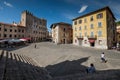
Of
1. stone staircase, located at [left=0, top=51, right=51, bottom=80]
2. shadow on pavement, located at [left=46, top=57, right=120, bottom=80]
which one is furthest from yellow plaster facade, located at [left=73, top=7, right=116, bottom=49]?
stone staircase, located at [left=0, top=51, right=51, bottom=80]

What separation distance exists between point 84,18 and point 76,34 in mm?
7603

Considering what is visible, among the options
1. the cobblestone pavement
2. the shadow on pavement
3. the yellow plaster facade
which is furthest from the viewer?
the yellow plaster facade

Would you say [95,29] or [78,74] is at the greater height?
[95,29]

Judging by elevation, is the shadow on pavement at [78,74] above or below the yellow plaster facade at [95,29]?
below

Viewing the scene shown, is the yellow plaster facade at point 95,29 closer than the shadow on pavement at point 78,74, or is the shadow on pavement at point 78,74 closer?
the shadow on pavement at point 78,74

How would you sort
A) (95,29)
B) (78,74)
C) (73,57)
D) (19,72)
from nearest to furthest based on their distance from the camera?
(78,74) → (19,72) → (73,57) → (95,29)

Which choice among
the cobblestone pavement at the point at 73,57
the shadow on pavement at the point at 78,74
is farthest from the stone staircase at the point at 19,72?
the cobblestone pavement at the point at 73,57

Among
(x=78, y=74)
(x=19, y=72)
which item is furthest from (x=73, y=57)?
(x=19, y=72)

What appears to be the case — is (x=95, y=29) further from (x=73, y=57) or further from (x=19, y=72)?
(x=19, y=72)

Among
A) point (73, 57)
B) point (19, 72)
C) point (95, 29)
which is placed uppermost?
point (95, 29)

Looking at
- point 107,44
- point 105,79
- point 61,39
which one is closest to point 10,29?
point 61,39

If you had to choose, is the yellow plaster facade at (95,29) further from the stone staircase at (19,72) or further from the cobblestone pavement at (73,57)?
the stone staircase at (19,72)

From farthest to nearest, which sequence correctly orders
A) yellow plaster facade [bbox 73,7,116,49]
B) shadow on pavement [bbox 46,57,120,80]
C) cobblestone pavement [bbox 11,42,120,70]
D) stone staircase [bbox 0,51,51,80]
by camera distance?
yellow plaster facade [bbox 73,7,116,49], cobblestone pavement [bbox 11,42,120,70], stone staircase [bbox 0,51,51,80], shadow on pavement [bbox 46,57,120,80]

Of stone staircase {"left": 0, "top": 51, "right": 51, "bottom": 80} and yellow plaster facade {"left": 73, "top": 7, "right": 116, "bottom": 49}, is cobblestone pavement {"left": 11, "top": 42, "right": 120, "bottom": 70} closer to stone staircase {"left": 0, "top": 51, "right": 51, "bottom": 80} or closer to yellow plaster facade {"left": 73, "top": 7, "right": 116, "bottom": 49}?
stone staircase {"left": 0, "top": 51, "right": 51, "bottom": 80}
